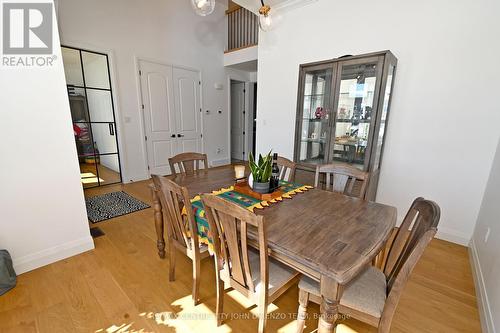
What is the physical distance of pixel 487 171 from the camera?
215 centimetres

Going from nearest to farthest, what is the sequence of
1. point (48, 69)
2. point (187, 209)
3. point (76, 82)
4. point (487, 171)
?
point (187, 209), point (48, 69), point (487, 171), point (76, 82)

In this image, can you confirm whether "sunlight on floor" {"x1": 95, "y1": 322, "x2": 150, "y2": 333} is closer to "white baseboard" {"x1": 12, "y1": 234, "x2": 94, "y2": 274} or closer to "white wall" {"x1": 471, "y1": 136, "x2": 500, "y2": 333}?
"white baseboard" {"x1": 12, "y1": 234, "x2": 94, "y2": 274}

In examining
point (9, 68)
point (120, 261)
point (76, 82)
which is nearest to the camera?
point (9, 68)

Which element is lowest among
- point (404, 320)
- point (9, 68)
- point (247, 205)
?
point (404, 320)

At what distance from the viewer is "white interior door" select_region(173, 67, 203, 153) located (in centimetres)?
461

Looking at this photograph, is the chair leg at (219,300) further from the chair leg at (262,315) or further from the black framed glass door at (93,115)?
the black framed glass door at (93,115)

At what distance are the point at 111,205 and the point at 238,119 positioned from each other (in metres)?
3.92

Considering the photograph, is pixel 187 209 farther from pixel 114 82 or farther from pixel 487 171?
pixel 114 82

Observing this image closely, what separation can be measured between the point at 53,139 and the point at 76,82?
88.9 inches

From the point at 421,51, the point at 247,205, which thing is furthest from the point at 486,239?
the point at 247,205

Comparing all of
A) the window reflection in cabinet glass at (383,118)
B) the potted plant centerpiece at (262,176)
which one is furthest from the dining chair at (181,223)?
the window reflection in cabinet glass at (383,118)

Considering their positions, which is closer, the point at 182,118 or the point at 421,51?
the point at 421,51

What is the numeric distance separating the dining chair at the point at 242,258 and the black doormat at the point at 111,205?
217 cm

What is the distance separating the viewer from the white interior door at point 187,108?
4.61 m
